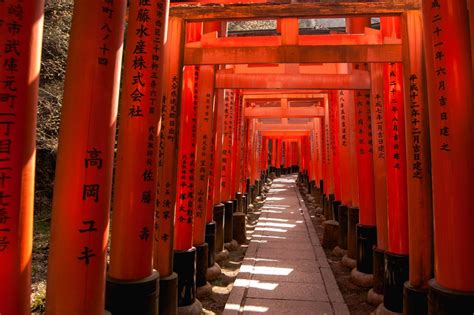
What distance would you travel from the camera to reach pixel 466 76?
2748mm

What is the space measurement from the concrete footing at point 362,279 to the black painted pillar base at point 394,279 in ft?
4.85

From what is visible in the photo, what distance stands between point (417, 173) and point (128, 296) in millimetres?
3086

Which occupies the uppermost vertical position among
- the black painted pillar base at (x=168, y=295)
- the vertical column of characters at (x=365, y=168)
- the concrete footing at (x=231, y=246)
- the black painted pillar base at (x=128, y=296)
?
the vertical column of characters at (x=365, y=168)

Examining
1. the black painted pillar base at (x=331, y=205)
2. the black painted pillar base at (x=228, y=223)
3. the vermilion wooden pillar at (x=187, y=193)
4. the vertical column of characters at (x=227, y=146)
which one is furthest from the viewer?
the black painted pillar base at (x=331, y=205)

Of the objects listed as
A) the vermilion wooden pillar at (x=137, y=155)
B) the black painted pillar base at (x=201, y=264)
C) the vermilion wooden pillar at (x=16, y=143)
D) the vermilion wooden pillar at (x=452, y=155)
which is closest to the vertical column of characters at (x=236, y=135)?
the black painted pillar base at (x=201, y=264)

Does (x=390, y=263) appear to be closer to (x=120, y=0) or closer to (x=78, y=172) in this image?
(x=78, y=172)

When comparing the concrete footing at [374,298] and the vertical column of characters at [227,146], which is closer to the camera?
the concrete footing at [374,298]

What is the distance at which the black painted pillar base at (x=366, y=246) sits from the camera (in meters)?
6.00

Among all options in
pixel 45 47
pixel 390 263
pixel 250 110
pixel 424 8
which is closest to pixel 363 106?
pixel 390 263

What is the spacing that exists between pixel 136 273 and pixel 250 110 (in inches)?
422

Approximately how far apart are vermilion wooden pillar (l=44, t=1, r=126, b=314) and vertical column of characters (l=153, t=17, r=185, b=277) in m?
1.44

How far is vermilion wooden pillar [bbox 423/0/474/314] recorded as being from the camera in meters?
2.63

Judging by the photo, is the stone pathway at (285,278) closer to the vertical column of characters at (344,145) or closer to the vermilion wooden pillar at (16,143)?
the vertical column of characters at (344,145)

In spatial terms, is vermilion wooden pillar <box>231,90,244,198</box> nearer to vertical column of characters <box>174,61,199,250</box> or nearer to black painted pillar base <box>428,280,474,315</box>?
vertical column of characters <box>174,61,199,250</box>
